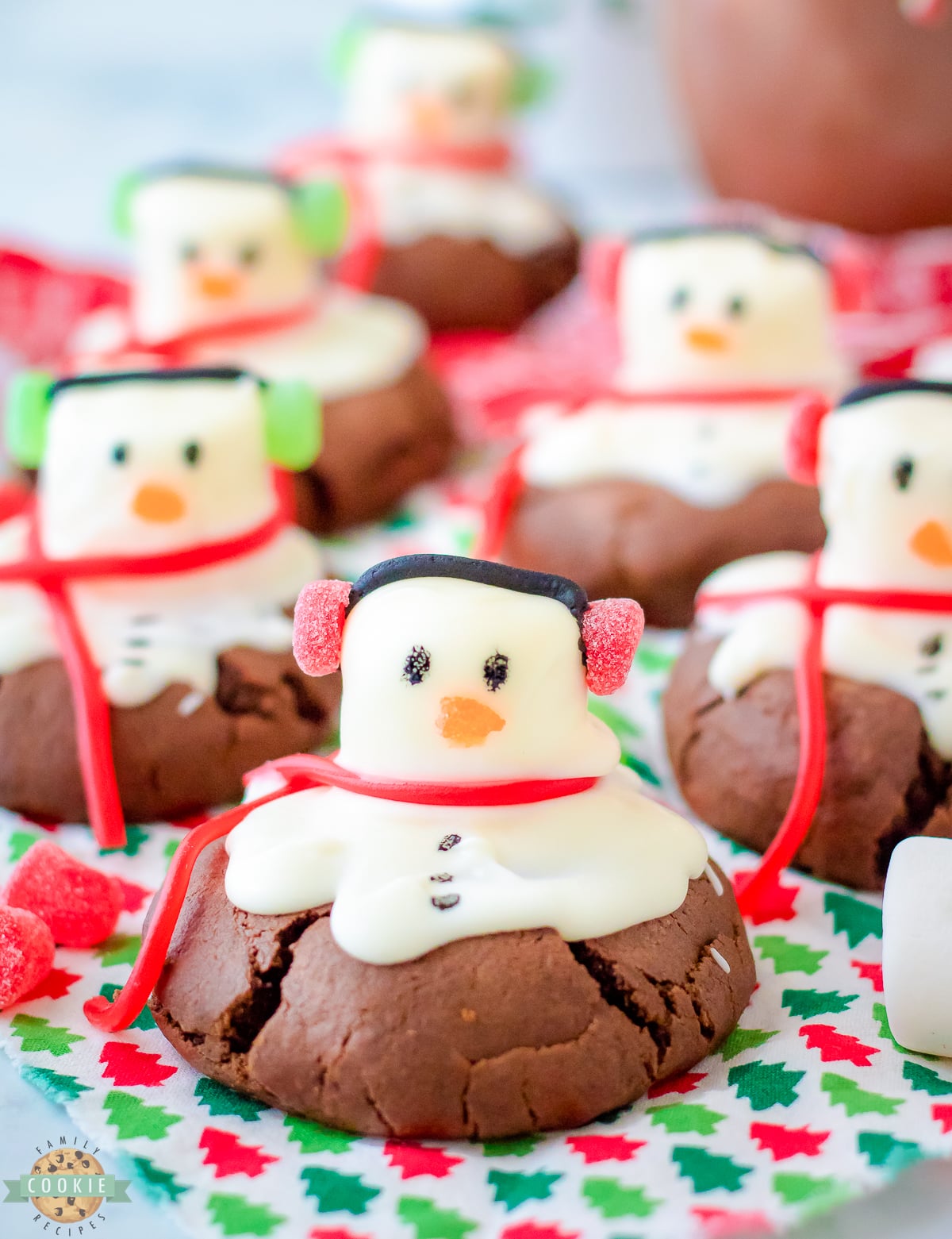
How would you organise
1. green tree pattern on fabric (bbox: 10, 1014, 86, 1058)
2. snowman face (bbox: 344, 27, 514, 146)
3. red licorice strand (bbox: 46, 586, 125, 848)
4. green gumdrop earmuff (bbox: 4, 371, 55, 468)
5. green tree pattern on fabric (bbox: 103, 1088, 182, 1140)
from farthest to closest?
snowman face (bbox: 344, 27, 514, 146) < green gumdrop earmuff (bbox: 4, 371, 55, 468) < red licorice strand (bbox: 46, 586, 125, 848) < green tree pattern on fabric (bbox: 10, 1014, 86, 1058) < green tree pattern on fabric (bbox: 103, 1088, 182, 1140)

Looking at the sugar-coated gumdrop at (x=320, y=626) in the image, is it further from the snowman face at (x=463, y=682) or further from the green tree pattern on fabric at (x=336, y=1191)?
the green tree pattern on fabric at (x=336, y=1191)

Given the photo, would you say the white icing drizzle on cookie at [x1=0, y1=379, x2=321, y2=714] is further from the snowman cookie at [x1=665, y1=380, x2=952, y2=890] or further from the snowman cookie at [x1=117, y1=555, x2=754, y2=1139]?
the snowman cookie at [x1=665, y1=380, x2=952, y2=890]

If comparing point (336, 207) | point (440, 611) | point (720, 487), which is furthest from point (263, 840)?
point (336, 207)

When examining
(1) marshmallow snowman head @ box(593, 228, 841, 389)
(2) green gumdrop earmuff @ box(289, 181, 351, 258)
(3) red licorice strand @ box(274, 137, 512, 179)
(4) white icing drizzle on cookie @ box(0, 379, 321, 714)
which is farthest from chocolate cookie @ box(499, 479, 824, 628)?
(3) red licorice strand @ box(274, 137, 512, 179)

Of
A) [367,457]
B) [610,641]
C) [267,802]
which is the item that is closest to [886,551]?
[610,641]

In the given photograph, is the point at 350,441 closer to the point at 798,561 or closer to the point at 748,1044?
the point at 798,561

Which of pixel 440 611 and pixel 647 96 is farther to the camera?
pixel 647 96
